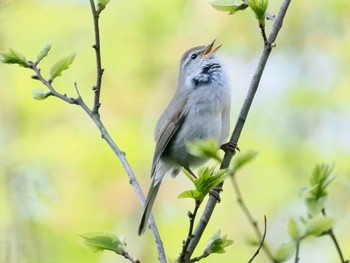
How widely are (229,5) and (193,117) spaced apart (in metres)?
Result: 1.67

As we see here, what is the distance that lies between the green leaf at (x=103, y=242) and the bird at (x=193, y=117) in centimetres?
180

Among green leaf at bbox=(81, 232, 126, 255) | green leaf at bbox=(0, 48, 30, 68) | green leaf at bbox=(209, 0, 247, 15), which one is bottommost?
green leaf at bbox=(81, 232, 126, 255)

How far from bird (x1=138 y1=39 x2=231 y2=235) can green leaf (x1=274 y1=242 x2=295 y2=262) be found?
2.41 metres

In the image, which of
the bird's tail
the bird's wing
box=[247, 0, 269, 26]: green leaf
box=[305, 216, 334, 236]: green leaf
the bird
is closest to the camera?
box=[305, 216, 334, 236]: green leaf

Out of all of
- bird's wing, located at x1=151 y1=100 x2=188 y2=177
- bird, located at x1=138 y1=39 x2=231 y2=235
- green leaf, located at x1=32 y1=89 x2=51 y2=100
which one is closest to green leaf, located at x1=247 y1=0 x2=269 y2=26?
green leaf, located at x1=32 y1=89 x2=51 y2=100

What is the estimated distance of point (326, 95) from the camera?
7098 mm

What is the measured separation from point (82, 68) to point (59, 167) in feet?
4.58

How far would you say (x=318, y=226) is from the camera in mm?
1587

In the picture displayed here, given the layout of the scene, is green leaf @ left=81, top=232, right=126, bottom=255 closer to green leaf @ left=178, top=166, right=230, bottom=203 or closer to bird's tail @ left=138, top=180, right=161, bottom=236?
green leaf @ left=178, top=166, right=230, bottom=203

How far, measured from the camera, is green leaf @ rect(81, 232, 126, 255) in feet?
7.00

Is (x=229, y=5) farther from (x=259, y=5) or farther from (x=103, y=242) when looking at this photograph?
(x=103, y=242)

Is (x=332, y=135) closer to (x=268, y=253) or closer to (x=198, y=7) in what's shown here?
(x=198, y=7)

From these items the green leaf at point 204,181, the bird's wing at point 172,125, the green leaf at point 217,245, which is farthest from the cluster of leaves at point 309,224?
the bird's wing at point 172,125

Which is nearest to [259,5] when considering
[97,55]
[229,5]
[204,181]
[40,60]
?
[229,5]
